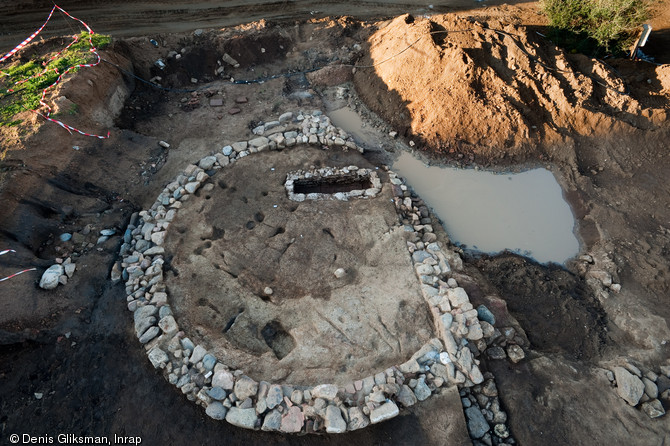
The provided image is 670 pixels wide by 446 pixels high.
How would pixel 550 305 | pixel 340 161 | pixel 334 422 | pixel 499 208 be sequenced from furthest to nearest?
1. pixel 340 161
2. pixel 499 208
3. pixel 550 305
4. pixel 334 422

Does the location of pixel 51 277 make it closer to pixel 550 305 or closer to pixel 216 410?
pixel 216 410

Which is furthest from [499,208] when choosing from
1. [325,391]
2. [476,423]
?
[325,391]

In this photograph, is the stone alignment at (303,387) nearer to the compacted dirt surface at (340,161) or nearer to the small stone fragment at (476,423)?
the compacted dirt surface at (340,161)

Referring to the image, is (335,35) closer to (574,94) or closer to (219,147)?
(219,147)

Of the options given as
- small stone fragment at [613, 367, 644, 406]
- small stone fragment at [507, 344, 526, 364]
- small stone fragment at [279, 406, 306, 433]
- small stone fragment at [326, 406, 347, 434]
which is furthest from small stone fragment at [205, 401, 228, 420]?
small stone fragment at [613, 367, 644, 406]

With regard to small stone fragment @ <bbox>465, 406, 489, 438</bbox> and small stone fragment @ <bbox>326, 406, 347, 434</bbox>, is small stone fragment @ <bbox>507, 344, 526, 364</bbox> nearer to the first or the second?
small stone fragment @ <bbox>465, 406, 489, 438</bbox>

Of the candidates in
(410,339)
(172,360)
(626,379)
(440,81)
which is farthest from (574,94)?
(172,360)

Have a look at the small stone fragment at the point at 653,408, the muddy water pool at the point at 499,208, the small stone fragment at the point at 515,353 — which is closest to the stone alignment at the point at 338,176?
the muddy water pool at the point at 499,208
